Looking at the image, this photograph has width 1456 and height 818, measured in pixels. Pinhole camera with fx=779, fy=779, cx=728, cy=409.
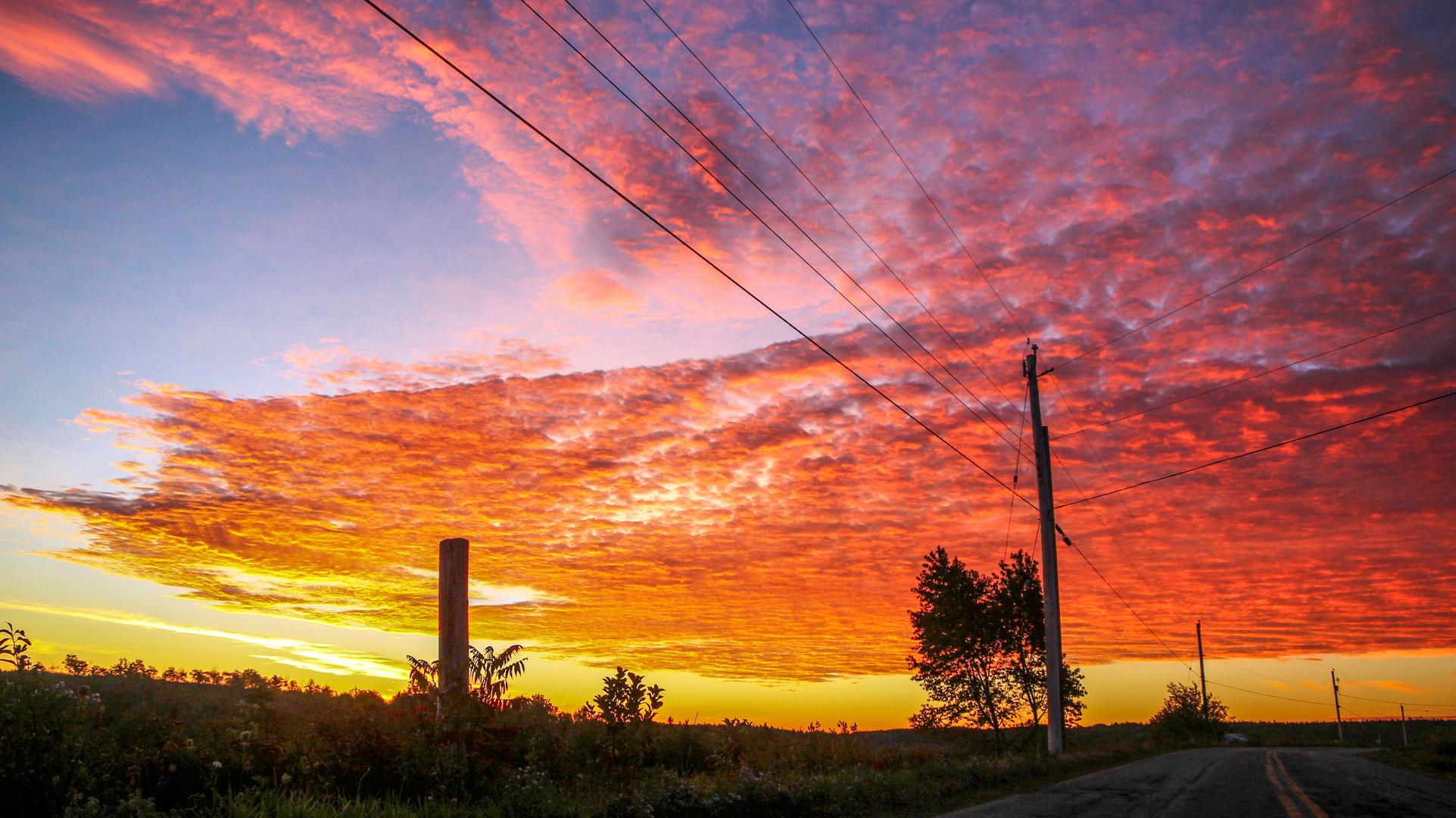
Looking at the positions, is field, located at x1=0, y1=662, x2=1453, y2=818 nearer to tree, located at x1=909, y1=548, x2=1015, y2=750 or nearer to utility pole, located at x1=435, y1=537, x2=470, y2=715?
utility pole, located at x1=435, y1=537, x2=470, y2=715

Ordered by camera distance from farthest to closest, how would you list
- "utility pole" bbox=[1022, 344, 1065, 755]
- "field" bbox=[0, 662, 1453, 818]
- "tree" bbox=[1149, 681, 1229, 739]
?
1. "tree" bbox=[1149, 681, 1229, 739]
2. "utility pole" bbox=[1022, 344, 1065, 755]
3. "field" bbox=[0, 662, 1453, 818]

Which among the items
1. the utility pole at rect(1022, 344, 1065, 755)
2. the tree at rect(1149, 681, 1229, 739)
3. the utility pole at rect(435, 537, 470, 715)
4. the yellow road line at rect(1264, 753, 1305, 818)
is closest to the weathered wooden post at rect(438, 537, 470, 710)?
the utility pole at rect(435, 537, 470, 715)

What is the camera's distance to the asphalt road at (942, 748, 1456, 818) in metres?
13.4

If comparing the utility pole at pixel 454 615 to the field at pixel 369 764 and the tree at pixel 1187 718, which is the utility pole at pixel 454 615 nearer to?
the field at pixel 369 764

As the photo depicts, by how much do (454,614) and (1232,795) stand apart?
16.2 meters

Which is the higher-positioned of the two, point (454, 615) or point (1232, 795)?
point (454, 615)

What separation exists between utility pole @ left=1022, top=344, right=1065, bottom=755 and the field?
391 inches

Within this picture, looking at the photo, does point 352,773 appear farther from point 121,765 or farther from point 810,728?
point 810,728

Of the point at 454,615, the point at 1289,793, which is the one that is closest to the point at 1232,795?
the point at 1289,793

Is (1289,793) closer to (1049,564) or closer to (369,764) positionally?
(1049,564)

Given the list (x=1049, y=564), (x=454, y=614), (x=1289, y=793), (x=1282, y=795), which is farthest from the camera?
(x=1049, y=564)

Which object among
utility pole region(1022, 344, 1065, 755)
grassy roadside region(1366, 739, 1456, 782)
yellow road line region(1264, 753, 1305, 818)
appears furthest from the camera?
grassy roadside region(1366, 739, 1456, 782)

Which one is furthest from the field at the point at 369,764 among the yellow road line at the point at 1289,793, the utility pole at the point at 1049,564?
the utility pole at the point at 1049,564

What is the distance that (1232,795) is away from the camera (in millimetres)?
16391
